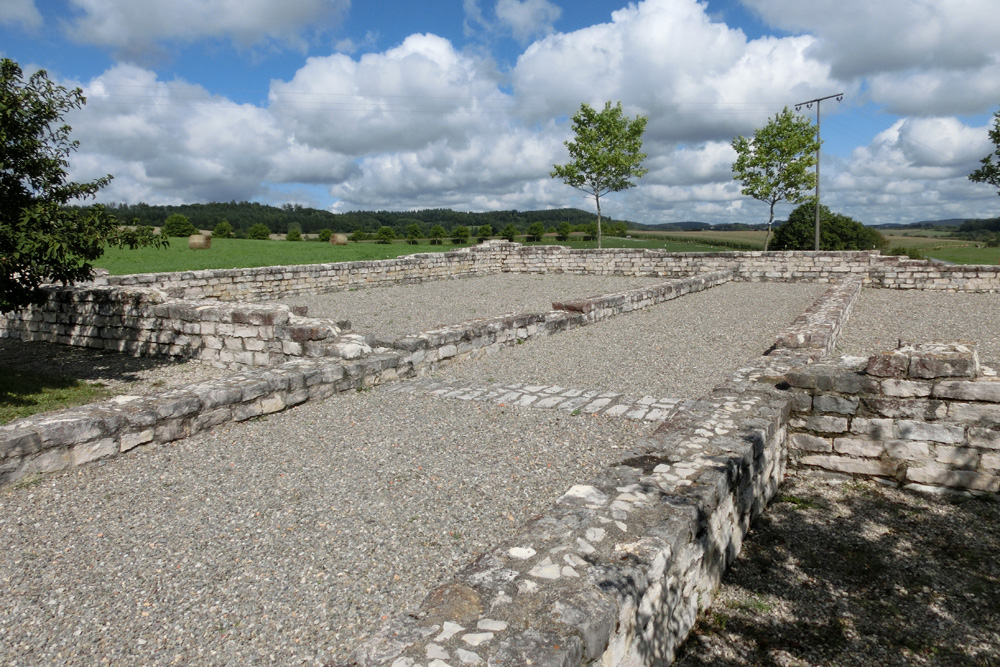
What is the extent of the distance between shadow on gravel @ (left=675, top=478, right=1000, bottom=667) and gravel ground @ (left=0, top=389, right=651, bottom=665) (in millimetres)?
1354

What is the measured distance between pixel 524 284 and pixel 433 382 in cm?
1360

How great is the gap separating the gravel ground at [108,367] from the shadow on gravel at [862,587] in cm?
679

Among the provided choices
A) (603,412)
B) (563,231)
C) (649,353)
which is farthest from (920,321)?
(563,231)

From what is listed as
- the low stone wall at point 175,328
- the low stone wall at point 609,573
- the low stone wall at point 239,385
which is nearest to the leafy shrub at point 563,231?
the low stone wall at point 239,385

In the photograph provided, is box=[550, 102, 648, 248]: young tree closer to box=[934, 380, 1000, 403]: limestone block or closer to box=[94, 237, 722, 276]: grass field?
box=[94, 237, 722, 276]: grass field

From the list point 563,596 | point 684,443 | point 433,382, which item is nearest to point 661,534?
point 563,596

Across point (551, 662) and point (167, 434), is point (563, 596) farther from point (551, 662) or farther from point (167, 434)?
point (167, 434)

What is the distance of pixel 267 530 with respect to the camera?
375 cm

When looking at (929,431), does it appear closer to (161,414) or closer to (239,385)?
(239,385)

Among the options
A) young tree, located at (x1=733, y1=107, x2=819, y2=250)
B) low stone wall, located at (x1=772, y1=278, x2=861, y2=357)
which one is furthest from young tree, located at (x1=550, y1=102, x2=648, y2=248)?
low stone wall, located at (x1=772, y1=278, x2=861, y2=357)

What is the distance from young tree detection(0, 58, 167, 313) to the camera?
5.89 metres

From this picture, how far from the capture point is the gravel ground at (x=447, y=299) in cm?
1306

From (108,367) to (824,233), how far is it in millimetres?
48644

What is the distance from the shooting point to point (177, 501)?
13.8ft
